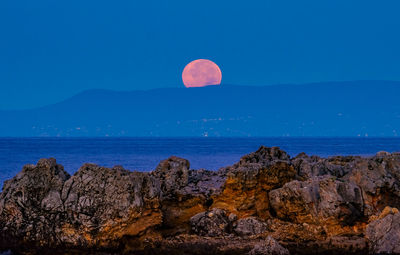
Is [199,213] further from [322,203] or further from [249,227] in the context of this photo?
[322,203]

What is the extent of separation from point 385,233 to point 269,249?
3.71m

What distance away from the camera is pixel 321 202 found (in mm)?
18031

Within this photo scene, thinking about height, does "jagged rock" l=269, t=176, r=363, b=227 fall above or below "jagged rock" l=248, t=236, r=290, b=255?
above

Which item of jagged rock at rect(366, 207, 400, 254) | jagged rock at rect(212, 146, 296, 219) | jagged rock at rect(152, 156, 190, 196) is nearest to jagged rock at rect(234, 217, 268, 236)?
jagged rock at rect(212, 146, 296, 219)

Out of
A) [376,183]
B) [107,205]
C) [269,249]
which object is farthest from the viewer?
[376,183]

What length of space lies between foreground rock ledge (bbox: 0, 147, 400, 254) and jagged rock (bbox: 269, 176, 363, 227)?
4cm

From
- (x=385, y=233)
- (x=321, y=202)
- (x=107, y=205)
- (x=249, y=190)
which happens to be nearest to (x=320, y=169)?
(x=249, y=190)

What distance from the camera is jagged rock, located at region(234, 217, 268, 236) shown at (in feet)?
58.9

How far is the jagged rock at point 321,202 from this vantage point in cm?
1770

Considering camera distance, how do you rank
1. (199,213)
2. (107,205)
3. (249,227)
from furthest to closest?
(199,213)
(249,227)
(107,205)

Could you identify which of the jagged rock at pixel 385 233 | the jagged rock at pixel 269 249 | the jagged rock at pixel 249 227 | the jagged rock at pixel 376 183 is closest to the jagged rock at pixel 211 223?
the jagged rock at pixel 249 227

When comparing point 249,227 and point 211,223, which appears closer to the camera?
point 211,223

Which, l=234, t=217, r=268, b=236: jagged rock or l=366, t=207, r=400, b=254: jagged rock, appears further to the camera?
l=234, t=217, r=268, b=236: jagged rock

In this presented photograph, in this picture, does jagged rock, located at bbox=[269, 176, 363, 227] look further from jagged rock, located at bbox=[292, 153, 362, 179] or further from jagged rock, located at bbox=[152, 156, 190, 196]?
jagged rock, located at bbox=[152, 156, 190, 196]
